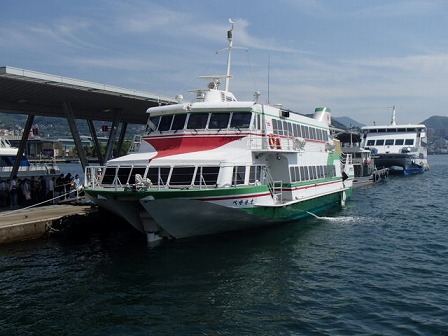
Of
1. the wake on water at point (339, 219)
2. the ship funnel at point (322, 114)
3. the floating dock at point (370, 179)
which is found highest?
the ship funnel at point (322, 114)

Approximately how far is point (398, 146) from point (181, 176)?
59.1 meters

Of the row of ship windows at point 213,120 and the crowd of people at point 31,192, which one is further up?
the row of ship windows at point 213,120

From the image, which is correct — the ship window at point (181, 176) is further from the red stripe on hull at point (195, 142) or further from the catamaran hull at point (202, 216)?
the red stripe on hull at point (195, 142)

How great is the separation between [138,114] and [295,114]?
59.5ft

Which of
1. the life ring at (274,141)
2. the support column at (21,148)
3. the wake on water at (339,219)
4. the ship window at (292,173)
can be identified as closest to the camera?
the life ring at (274,141)

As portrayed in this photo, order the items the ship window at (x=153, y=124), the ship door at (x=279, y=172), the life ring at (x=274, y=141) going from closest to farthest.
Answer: the life ring at (x=274, y=141) → the ship window at (x=153, y=124) → the ship door at (x=279, y=172)

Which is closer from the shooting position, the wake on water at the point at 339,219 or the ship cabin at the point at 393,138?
the wake on water at the point at 339,219

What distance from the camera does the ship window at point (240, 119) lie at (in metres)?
19.1

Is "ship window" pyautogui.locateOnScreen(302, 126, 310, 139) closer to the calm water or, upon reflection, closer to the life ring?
the life ring

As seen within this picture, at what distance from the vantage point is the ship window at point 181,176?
1625 cm

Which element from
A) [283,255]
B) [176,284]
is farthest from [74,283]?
[283,255]

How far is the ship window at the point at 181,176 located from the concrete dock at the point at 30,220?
5675 mm

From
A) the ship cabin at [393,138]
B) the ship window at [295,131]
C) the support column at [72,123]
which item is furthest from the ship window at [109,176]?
the ship cabin at [393,138]

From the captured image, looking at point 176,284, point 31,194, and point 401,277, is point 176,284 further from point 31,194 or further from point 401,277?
point 31,194
